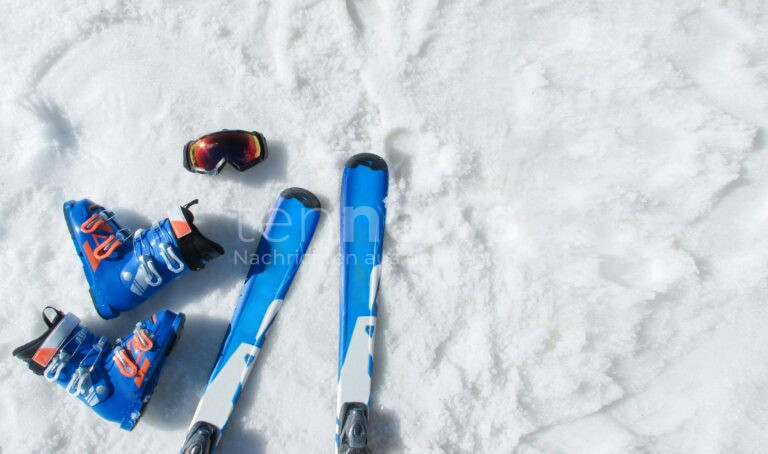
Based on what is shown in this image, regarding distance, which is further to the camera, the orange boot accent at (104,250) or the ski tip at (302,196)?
the ski tip at (302,196)

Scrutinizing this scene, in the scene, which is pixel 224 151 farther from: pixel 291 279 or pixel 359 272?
pixel 359 272

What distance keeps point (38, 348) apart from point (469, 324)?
170 cm

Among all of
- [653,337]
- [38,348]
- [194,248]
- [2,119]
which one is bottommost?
[38,348]

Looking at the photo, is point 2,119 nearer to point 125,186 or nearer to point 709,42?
point 125,186

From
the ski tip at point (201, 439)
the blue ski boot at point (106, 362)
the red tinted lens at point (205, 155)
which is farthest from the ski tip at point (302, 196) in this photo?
the ski tip at point (201, 439)

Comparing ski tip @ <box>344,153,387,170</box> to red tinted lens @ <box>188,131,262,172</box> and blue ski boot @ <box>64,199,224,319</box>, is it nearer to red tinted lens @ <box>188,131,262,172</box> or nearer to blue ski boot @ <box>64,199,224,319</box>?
red tinted lens @ <box>188,131,262,172</box>

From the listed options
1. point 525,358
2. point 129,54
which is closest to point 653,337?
point 525,358

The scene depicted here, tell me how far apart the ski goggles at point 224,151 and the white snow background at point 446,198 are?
0.11 meters

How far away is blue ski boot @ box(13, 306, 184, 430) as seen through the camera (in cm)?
192

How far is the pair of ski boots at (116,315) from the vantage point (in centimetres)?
194

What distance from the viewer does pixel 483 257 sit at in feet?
6.95

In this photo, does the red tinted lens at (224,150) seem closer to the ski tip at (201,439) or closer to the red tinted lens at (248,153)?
the red tinted lens at (248,153)

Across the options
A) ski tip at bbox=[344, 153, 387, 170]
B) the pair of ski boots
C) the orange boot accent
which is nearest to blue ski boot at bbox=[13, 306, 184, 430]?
the pair of ski boots

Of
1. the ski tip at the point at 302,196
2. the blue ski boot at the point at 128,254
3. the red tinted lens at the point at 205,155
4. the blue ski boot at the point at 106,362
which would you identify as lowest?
the blue ski boot at the point at 106,362
